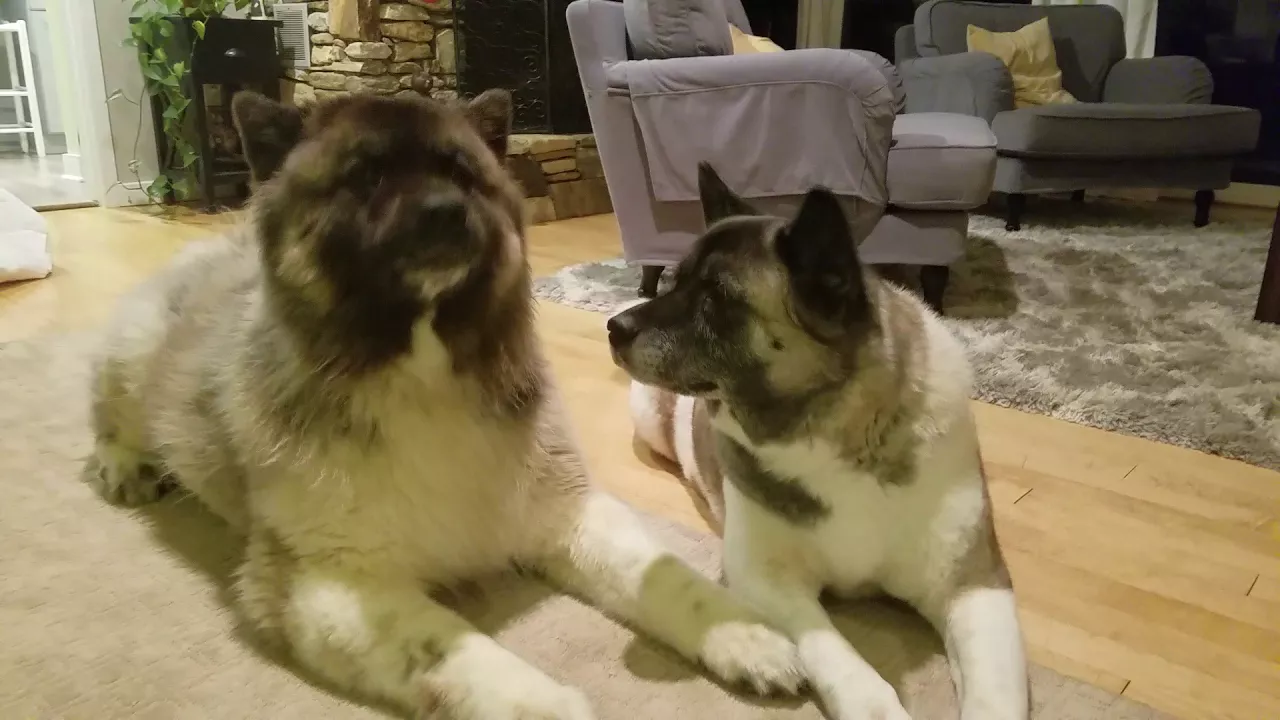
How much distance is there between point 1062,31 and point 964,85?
1.24 metres

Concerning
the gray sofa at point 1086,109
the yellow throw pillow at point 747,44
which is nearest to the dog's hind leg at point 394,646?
the yellow throw pillow at point 747,44

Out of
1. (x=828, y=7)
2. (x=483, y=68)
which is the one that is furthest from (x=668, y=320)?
(x=828, y=7)

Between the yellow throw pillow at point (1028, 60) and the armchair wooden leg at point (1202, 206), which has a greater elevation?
the yellow throw pillow at point (1028, 60)

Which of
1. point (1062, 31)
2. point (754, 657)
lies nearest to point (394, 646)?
point (754, 657)

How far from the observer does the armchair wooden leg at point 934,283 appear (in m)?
3.28

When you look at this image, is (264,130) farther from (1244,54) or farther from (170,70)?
(1244,54)

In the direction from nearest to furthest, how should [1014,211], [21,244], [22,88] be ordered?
[21,244]
[1014,211]
[22,88]

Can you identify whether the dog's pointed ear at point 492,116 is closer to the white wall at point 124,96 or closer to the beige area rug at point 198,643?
the beige area rug at point 198,643

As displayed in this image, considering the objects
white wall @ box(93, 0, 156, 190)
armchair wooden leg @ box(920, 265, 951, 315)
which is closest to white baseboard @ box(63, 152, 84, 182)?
white wall @ box(93, 0, 156, 190)

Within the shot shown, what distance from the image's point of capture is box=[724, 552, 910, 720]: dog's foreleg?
1199mm

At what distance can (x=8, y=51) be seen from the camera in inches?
255

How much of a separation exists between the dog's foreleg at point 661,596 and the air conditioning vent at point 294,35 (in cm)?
466

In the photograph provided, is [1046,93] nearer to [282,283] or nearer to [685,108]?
[685,108]

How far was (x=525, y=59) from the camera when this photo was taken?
5.57m
